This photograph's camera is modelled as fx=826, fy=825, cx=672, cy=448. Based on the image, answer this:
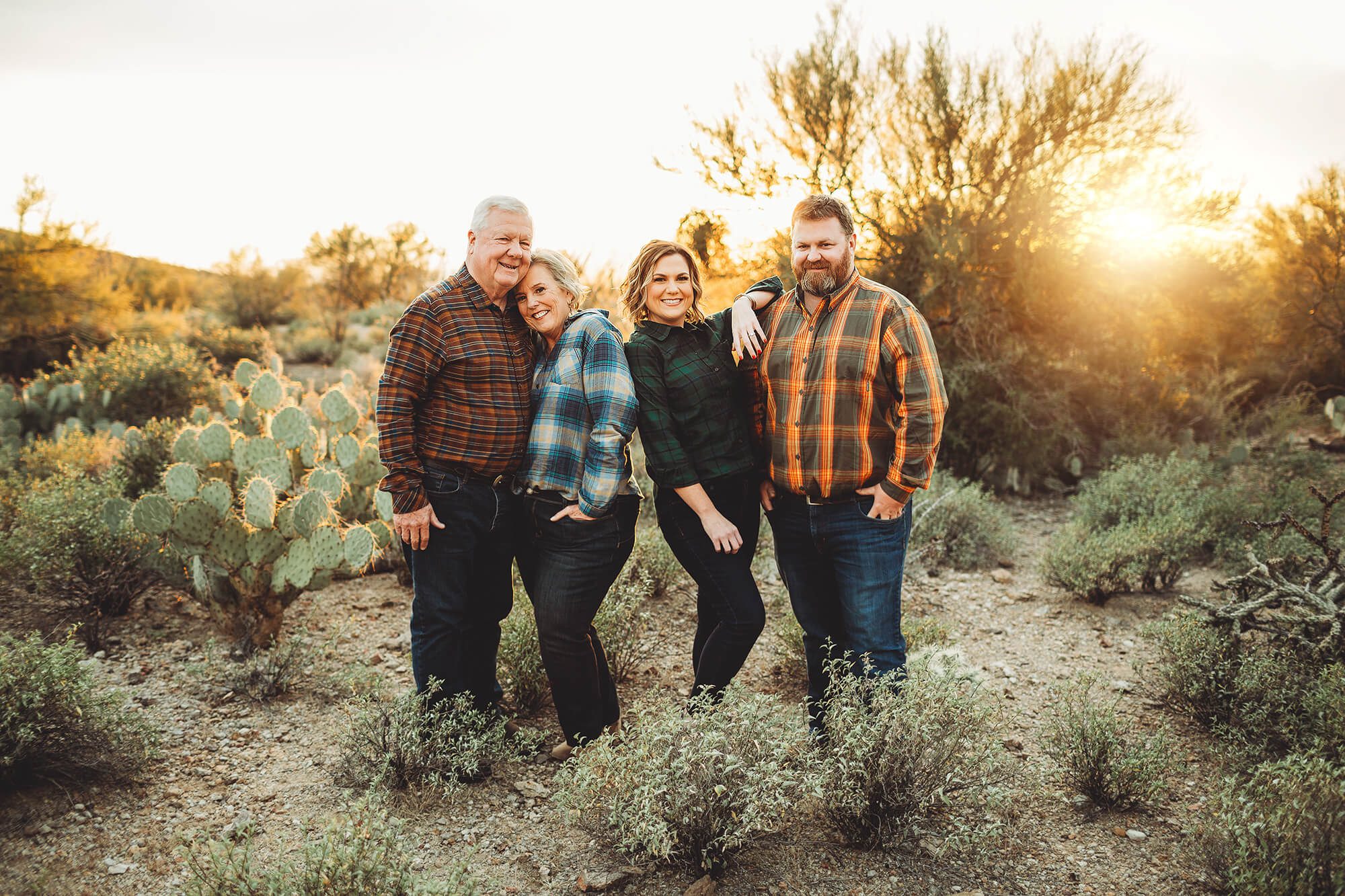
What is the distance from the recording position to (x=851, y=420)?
2.89 m

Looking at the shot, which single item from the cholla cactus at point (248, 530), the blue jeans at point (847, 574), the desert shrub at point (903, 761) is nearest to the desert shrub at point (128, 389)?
the cholla cactus at point (248, 530)

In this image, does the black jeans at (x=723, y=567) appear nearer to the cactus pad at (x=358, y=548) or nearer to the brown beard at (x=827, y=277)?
the brown beard at (x=827, y=277)

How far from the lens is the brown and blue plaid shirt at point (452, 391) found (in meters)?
2.96

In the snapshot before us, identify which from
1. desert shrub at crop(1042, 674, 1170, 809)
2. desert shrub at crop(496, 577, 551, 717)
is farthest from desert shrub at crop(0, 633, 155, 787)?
desert shrub at crop(1042, 674, 1170, 809)

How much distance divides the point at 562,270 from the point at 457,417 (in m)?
0.68

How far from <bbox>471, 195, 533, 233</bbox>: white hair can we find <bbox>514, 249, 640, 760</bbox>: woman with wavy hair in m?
0.17

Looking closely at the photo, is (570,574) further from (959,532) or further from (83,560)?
(959,532)

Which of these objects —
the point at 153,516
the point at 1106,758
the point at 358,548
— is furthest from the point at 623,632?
the point at 153,516

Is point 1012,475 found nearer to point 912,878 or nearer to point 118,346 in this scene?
point 912,878

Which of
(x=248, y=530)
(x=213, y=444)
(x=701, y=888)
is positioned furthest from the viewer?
(x=213, y=444)

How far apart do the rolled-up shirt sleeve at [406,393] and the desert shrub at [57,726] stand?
4.98 ft

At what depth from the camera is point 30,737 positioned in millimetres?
2953

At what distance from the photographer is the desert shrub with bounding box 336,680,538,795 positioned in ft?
10.2

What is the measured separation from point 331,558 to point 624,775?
2318 millimetres
